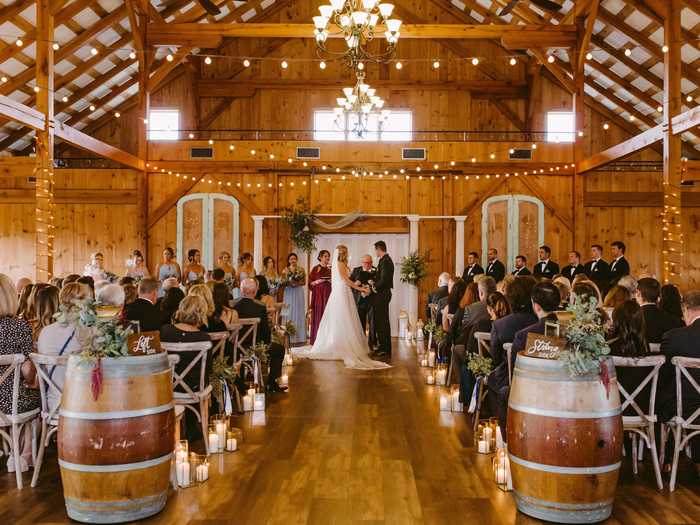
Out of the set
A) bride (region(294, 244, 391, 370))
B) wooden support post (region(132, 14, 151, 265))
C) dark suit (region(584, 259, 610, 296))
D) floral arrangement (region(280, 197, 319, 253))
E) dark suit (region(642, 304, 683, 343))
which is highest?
wooden support post (region(132, 14, 151, 265))

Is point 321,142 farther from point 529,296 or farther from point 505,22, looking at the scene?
point 529,296

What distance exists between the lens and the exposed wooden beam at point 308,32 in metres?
12.3

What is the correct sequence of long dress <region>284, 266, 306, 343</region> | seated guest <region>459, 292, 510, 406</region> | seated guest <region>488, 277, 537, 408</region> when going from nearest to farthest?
seated guest <region>488, 277, 537, 408</region> → seated guest <region>459, 292, 510, 406</region> → long dress <region>284, 266, 306, 343</region>

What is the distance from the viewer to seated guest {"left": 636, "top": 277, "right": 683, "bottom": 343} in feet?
15.8

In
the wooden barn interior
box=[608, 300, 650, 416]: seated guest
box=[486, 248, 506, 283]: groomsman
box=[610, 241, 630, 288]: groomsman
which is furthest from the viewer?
box=[486, 248, 506, 283]: groomsman

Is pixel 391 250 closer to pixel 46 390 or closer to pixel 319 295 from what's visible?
pixel 319 295

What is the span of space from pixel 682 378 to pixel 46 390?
148 inches

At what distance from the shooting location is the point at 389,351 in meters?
9.66

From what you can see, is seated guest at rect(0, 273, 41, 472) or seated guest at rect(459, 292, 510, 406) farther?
seated guest at rect(459, 292, 510, 406)

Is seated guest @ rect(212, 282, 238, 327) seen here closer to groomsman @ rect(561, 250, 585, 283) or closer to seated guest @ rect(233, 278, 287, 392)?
seated guest @ rect(233, 278, 287, 392)

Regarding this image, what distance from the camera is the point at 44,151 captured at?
9.35 m

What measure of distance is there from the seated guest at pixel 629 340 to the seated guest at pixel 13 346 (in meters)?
3.42

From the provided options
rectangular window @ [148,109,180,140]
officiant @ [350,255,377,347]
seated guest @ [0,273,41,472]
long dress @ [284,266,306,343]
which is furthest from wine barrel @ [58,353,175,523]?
rectangular window @ [148,109,180,140]

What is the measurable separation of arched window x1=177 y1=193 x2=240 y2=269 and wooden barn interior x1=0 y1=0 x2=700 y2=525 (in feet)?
0.13
